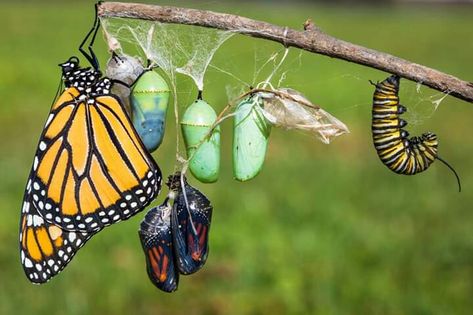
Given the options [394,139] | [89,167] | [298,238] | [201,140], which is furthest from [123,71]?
[298,238]

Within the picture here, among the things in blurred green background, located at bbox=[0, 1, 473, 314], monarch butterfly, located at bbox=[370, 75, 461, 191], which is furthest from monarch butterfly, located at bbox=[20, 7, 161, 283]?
monarch butterfly, located at bbox=[370, 75, 461, 191]

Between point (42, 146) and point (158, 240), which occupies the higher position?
point (42, 146)

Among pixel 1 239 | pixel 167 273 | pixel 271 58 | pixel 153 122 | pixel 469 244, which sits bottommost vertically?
pixel 1 239

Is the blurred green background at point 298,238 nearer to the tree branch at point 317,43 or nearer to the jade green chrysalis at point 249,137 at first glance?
the jade green chrysalis at point 249,137

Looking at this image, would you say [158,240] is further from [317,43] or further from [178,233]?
[317,43]

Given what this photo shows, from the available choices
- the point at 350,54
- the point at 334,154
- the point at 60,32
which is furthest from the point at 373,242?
the point at 60,32

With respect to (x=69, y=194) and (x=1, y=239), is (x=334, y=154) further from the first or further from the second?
(x=69, y=194)
